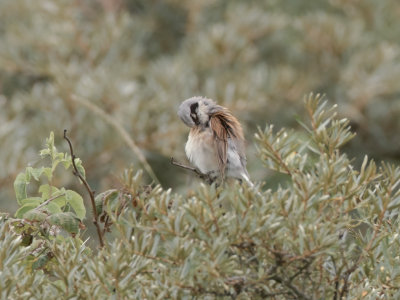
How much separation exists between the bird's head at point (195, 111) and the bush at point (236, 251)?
883mm

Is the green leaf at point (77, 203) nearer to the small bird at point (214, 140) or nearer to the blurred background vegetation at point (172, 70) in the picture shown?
the small bird at point (214, 140)

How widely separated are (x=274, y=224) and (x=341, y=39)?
16.5ft

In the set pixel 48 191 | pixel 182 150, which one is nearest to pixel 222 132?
pixel 48 191

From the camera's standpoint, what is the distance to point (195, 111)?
78.5 inches

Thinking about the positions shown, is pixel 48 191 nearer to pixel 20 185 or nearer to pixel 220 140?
pixel 20 185

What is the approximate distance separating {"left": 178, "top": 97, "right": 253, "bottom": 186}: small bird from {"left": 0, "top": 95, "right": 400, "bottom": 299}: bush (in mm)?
796

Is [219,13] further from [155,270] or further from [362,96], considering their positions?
[155,270]

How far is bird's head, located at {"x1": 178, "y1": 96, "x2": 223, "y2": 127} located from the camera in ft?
6.49

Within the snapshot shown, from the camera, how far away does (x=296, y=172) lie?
1121 mm

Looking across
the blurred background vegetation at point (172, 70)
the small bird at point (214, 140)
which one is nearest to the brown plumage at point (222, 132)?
the small bird at point (214, 140)

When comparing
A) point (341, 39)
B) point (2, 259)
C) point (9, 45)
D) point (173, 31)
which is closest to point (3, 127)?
point (9, 45)

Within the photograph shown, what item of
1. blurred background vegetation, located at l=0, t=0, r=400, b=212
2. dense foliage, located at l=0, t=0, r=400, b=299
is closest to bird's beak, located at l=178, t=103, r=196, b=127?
dense foliage, located at l=0, t=0, r=400, b=299

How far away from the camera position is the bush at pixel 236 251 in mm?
973

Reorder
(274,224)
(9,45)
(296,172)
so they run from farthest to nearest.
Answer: (9,45) < (296,172) < (274,224)
